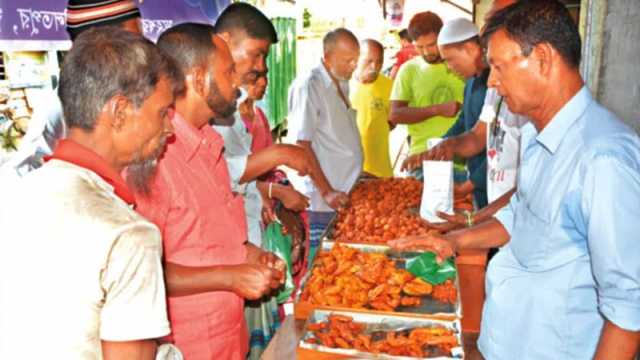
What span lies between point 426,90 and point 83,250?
15.3 feet

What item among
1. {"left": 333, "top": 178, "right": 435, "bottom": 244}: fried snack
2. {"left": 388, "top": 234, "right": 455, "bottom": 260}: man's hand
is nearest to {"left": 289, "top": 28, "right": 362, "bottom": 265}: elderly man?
{"left": 333, "top": 178, "right": 435, "bottom": 244}: fried snack

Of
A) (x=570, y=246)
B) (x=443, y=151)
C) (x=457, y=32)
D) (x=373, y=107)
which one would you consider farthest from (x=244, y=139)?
(x=373, y=107)

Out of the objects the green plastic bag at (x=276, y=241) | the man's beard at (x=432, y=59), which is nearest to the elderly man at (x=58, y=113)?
the green plastic bag at (x=276, y=241)

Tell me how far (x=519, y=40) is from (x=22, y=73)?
6.68 ft

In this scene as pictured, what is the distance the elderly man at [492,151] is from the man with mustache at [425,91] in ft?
3.62

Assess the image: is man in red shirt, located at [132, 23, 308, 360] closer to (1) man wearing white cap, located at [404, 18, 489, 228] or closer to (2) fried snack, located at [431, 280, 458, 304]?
(2) fried snack, located at [431, 280, 458, 304]

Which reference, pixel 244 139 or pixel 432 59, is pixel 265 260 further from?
pixel 432 59

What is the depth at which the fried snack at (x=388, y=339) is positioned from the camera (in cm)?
181

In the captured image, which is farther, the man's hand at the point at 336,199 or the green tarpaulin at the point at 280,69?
the green tarpaulin at the point at 280,69

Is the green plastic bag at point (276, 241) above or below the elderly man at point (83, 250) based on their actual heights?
below

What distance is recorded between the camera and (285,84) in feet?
29.1

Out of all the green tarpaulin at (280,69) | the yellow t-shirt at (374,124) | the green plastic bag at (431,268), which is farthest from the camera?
the green tarpaulin at (280,69)

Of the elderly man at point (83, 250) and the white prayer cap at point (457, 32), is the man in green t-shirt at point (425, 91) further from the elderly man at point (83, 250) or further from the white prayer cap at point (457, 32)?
the elderly man at point (83, 250)

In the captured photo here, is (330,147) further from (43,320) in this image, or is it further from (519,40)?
(43,320)
